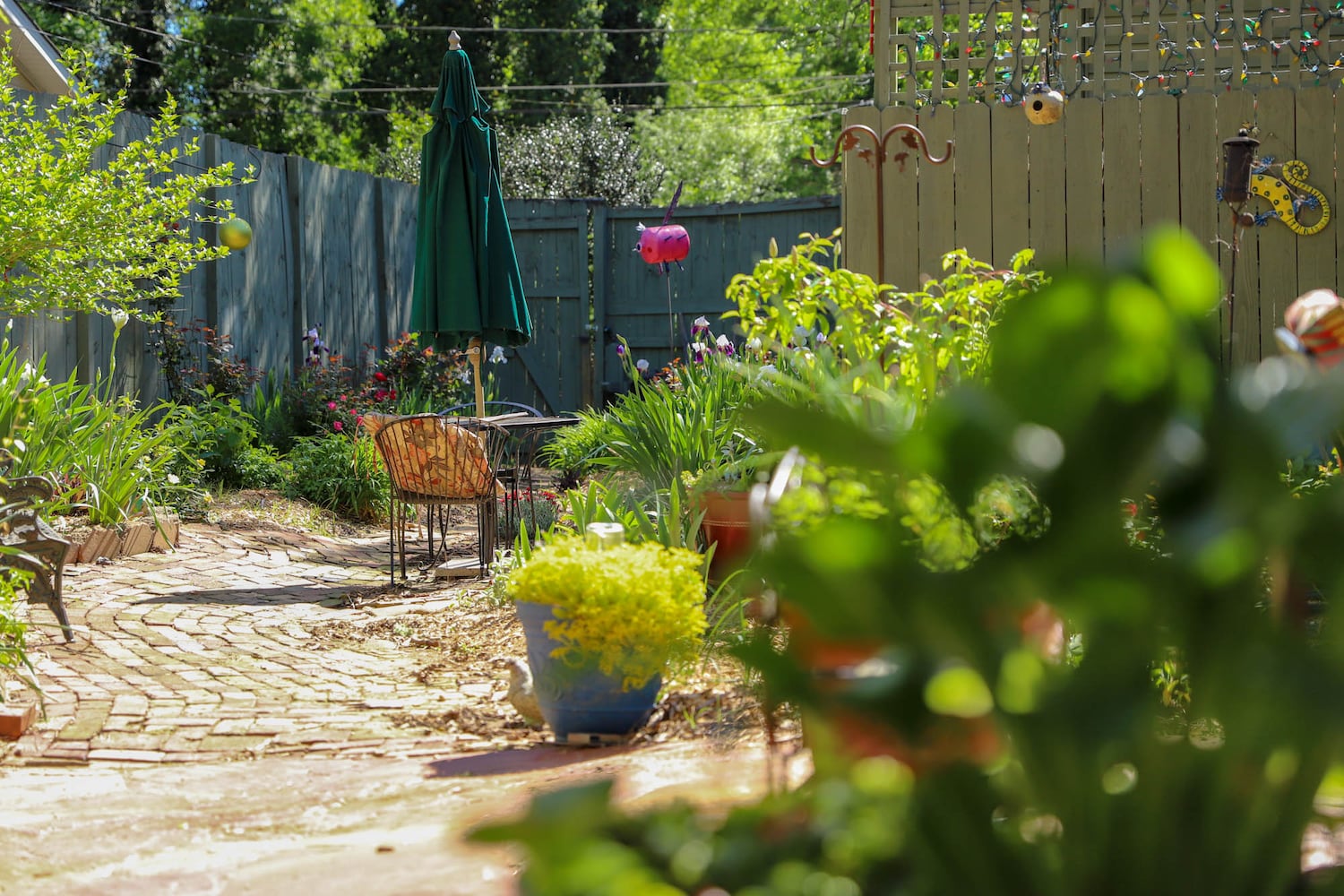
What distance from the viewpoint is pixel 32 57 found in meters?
8.68

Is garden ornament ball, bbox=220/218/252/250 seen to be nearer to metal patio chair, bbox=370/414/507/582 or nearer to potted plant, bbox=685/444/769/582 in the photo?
metal patio chair, bbox=370/414/507/582

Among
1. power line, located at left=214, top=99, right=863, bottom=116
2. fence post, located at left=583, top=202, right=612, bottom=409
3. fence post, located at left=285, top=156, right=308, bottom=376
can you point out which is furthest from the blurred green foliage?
power line, located at left=214, top=99, right=863, bottom=116

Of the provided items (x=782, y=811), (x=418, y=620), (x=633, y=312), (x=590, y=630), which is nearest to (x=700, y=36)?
(x=633, y=312)

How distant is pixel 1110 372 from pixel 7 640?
3.53 m

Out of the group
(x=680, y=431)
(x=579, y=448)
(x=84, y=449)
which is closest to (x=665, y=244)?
(x=579, y=448)

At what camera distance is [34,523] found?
4090 mm

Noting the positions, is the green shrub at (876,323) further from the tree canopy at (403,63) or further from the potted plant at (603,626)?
the tree canopy at (403,63)

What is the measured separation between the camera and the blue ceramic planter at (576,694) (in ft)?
10.1

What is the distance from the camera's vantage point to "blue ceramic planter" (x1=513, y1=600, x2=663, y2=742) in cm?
307

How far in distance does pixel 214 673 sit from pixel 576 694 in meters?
1.50

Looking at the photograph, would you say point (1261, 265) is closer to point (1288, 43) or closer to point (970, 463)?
point (1288, 43)

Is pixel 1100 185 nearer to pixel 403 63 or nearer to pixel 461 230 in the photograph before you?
pixel 461 230

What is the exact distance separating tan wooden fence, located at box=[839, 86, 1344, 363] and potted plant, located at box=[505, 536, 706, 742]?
11.2 feet

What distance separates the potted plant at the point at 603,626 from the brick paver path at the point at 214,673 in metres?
0.33
